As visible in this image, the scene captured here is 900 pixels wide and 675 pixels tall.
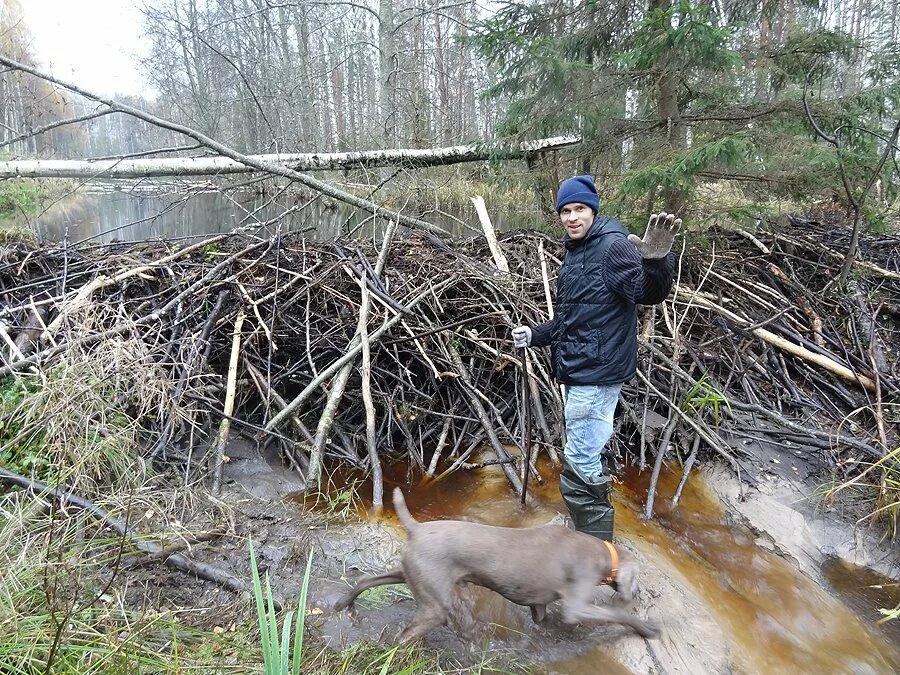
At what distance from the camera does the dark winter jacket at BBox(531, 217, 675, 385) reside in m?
2.76

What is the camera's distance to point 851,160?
5.23 m

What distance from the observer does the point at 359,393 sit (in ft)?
15.0

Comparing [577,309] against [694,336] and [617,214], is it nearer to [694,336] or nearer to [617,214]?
[694,336]

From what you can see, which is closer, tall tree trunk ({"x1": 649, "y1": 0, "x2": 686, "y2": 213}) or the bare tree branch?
the bare tree branch

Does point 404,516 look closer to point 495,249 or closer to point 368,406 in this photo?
point 368,406

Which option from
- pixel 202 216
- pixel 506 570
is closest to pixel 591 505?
pixel 506 570

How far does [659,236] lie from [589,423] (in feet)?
3.82

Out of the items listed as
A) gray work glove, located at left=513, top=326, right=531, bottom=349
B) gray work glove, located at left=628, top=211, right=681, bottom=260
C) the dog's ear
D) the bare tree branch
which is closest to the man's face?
gray work glove, located at left=628, top=211, right=681, bottom=260

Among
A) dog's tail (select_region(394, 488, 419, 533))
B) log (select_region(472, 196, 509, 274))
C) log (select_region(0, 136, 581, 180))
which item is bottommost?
dog's tail (select_region(394, 488, 419, 533))

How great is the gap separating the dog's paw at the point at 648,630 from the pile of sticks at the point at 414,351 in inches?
59.2

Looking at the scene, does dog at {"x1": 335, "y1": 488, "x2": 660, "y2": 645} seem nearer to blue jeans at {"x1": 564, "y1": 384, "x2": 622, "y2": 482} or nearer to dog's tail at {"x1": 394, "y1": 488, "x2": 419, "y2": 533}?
dog's tail at {"x1": 394, "y1": 488, "x2": 419, "y2": 533}

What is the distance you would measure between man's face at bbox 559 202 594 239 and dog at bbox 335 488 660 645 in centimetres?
162

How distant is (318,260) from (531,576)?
13.1 feet

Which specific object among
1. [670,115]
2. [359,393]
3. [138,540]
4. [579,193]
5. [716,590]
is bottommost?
[716,590]
